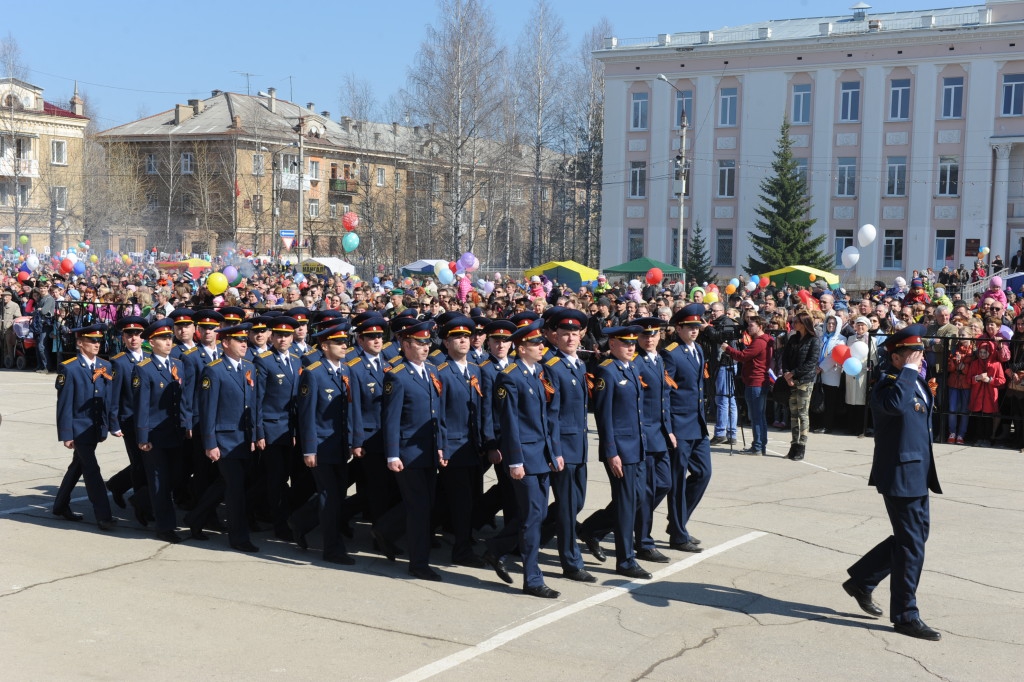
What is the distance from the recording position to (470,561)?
833cm

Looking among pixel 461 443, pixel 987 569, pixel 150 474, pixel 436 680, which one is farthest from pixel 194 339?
pixel 987 569

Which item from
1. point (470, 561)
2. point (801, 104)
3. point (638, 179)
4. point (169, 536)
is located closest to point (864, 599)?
point (470, 561)

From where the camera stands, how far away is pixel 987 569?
8.23 m

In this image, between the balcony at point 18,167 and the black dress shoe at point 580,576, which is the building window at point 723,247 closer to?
the balcony at point 18,167

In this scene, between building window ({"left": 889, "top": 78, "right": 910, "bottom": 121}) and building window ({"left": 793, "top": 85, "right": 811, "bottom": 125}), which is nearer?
building window ({"left": 889, "top": 78, "right": 910, "bottom": 121})

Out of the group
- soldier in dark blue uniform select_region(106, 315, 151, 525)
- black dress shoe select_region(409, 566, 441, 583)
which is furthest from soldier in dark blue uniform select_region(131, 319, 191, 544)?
black dress shoe select_region(409, 566, 441, 583)

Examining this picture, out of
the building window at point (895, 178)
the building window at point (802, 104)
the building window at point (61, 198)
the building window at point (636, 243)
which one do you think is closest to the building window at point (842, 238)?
the building window at point (895, 178)

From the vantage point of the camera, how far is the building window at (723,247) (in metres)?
52.8

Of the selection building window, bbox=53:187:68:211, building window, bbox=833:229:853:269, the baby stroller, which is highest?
building window, bbox=53:187:68:211

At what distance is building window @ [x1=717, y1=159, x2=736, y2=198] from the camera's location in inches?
2056

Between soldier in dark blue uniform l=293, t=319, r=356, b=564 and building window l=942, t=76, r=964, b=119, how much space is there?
45587 mm

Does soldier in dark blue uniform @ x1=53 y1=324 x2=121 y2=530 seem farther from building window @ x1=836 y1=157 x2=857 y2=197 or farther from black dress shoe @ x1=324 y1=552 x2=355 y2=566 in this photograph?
building window @ x1=836 y1=157 x2=857 y2=197

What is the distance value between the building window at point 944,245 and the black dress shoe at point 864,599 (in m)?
44.8

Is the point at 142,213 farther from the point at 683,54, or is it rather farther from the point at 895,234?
the point at 895,234
